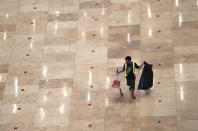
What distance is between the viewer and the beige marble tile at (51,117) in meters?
13.5

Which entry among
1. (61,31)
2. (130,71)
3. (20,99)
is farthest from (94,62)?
(20,99)

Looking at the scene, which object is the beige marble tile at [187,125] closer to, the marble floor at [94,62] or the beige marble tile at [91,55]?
the marble floor at [94,62]

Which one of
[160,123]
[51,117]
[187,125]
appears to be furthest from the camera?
[51,117]

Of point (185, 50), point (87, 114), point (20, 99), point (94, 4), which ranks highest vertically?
point (94, 4)

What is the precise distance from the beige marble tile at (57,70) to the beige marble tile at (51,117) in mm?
1336

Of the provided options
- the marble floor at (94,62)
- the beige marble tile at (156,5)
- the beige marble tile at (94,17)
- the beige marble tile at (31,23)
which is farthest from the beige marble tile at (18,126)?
the beige marble tile at (156,5)

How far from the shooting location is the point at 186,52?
47.9 feet

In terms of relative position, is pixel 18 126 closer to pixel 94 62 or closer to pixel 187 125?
pixel 94 62

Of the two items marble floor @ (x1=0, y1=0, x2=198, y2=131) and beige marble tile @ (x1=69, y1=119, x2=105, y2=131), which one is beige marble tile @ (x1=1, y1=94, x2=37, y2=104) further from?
beige marble tile @ (x1=69, y1=119, x2=105, y2=131)

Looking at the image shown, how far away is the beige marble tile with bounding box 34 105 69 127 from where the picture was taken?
1352 centimetres

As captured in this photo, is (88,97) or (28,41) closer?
(88,97)

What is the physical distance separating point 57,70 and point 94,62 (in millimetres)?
1385

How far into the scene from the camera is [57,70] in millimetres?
14906

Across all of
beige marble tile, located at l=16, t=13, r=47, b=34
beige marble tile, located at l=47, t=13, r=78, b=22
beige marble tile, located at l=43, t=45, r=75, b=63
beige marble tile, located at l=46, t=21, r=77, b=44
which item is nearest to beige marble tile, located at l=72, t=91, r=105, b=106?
beige marble tile, located at l=43, t=45, r=75, b=63
